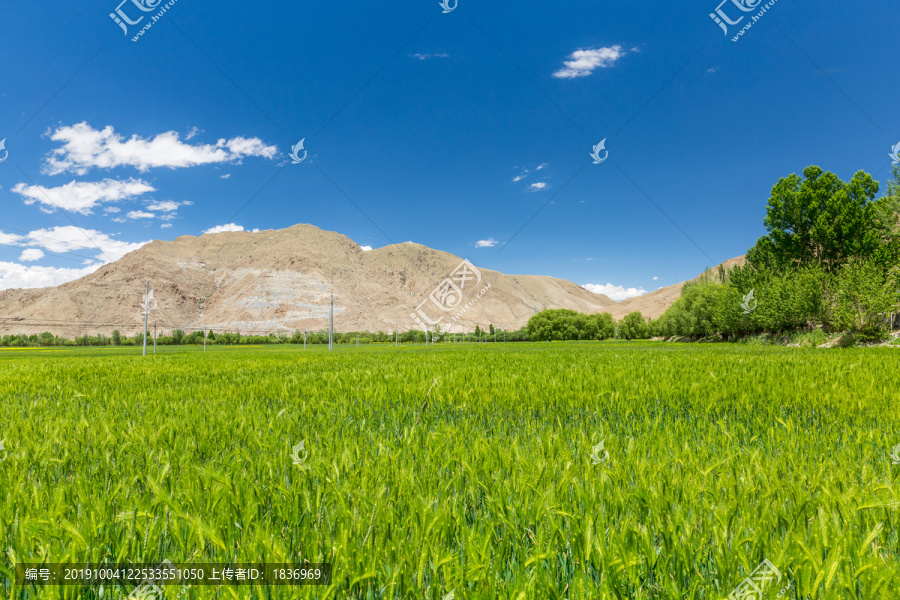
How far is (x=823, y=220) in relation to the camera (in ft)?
127

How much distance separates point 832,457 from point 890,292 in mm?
32170

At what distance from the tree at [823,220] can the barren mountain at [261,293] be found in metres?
92.2

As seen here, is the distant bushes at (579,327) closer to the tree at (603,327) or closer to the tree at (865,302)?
the tree at (603,327)

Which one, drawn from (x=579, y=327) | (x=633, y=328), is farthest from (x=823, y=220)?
(x=633, y=328)

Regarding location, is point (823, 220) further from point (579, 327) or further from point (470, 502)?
point (579, 327)

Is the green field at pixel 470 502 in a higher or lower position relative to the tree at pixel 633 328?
higher

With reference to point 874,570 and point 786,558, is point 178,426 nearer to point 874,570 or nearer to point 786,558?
point 786,558

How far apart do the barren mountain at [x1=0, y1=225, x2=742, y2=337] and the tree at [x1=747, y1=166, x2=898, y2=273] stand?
92.2m

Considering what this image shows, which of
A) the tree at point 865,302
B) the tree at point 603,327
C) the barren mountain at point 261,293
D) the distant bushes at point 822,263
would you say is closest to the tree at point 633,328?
the tree at point 603,327

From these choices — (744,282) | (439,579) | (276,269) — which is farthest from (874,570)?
(276,269)

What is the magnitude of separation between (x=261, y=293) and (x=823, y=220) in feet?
474

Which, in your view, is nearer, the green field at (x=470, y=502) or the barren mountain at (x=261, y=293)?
the green field at (x=470, y=502)

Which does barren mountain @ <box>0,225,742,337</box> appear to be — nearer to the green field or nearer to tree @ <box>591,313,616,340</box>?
tree @ <box>591,313,616,340</box>

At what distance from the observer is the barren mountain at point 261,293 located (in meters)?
123
